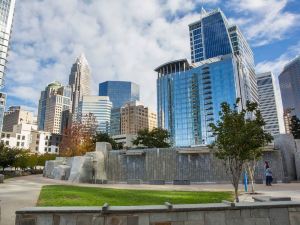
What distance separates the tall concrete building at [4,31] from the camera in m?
134

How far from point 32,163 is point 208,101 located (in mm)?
102730

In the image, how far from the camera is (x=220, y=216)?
6.61 meters

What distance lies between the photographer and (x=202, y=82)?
14688 centimetres

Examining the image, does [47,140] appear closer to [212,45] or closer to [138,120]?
[138,120]

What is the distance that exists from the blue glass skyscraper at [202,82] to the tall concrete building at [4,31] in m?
82.5

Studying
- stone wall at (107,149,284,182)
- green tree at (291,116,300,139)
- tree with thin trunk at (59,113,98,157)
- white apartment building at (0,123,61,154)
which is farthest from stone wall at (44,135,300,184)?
white apartment building at (0,123,61,154)

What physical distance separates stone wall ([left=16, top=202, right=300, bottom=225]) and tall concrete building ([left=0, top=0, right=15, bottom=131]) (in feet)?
455

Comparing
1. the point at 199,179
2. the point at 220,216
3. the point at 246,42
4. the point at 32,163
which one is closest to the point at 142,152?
the point at 199,179

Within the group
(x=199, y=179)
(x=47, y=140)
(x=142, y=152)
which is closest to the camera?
(x=199, y=179)

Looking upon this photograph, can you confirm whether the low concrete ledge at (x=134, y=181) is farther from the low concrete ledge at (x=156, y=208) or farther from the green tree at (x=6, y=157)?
the low concrete ledge at (x=156, y=208)

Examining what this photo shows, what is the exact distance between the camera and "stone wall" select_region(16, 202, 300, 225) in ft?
21.2

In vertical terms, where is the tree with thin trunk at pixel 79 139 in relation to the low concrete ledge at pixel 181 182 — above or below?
above

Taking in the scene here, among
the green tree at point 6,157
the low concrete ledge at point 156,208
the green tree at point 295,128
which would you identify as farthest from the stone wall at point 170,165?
the low concrete ledge at point 156,208

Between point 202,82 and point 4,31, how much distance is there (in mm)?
103606
